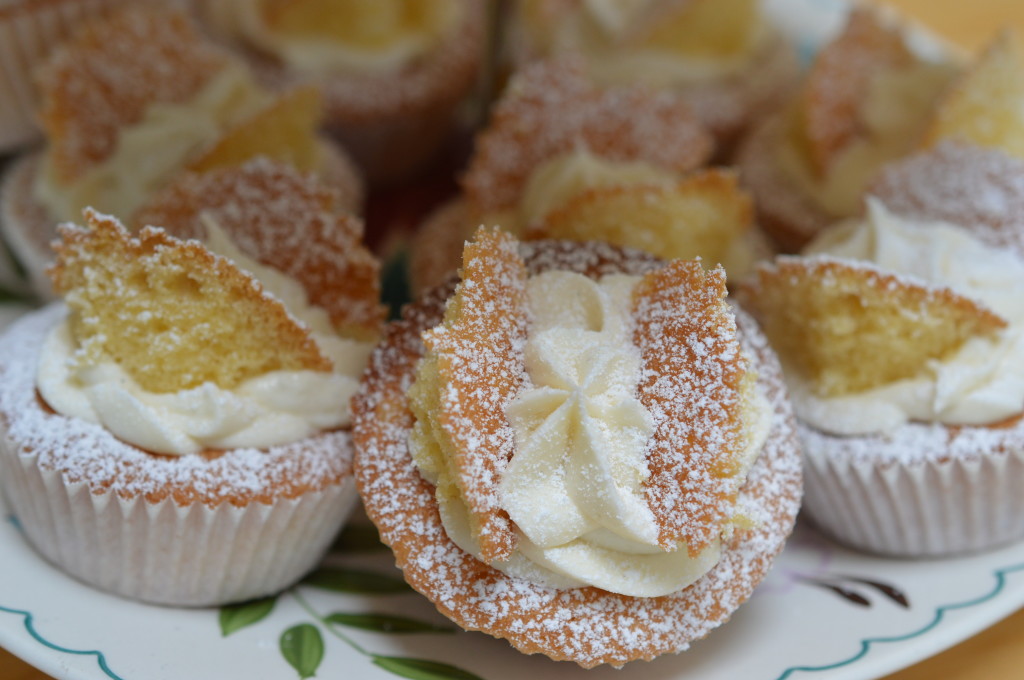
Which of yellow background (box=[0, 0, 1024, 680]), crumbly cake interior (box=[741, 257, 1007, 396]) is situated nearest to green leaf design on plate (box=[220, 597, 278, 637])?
yellow background (box=[0, 0, 1024, 680])

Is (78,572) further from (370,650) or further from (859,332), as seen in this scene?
(859,332)

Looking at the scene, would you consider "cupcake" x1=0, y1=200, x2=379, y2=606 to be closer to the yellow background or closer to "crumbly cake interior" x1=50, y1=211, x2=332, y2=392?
"crumbly cake interior" x1=50, y1=211, x2=332, y2=392

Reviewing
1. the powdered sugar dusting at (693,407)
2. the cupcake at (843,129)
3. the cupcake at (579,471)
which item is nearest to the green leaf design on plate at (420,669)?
the cupcake at (579,471)

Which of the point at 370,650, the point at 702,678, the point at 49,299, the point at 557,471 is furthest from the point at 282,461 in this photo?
the point at 49,299

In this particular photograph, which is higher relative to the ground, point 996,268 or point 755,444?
point 996,268

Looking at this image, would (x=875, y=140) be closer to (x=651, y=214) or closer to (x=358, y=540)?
(x=651, y=214)

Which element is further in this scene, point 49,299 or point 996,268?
point 49,299

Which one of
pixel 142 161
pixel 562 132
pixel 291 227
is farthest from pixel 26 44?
pixel 562 132
